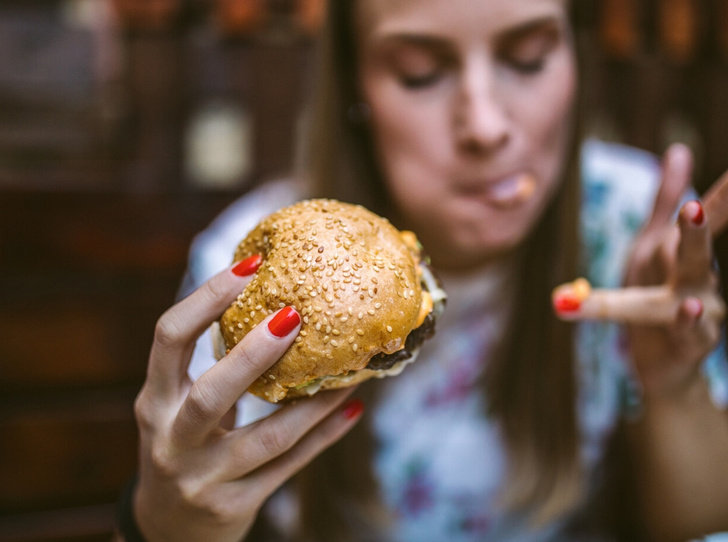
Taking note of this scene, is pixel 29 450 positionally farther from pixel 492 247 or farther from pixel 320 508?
pixel 492 247

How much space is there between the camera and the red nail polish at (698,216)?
1.14m

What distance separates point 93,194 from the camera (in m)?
2.88

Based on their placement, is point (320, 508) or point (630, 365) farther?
point (630, 365)

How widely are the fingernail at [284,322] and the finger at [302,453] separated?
353mm

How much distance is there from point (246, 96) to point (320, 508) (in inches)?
104

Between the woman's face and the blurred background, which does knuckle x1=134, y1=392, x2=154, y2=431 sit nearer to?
the woman's face

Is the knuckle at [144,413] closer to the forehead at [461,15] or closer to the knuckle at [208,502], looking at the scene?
the knuckle at [208,502]

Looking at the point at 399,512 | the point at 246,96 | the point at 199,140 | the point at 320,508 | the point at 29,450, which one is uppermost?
the point at 246,96

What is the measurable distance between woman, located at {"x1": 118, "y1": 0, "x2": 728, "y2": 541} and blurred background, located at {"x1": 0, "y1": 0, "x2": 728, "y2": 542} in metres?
0.82

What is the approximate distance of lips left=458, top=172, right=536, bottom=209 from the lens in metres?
1.61

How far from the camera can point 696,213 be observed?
3.75 feet

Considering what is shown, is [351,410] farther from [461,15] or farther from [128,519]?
[461,15]

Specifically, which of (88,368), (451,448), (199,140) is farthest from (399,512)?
(199,140)

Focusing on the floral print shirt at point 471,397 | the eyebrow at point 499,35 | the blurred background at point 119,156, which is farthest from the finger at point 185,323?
the blurred background at point 119,156
